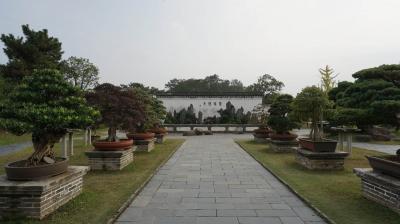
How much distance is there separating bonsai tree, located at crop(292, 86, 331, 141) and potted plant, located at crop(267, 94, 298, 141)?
8.00 ft

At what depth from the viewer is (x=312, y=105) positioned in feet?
32.7

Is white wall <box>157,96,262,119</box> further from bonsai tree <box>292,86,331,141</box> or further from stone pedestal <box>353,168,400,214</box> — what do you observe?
stone pedestal <box>353,168,400,214</box>

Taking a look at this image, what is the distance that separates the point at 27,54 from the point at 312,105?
619 inches

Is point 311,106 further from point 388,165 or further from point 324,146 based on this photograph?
point 388,165

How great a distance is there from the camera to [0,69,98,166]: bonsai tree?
4.88 meters

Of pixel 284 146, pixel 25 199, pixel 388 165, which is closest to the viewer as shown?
pixel 25 199

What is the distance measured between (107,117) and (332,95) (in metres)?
12.9

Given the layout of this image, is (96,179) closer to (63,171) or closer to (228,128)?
(63,171)

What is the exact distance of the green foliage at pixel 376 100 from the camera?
6164 mm

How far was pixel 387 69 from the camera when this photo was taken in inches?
344

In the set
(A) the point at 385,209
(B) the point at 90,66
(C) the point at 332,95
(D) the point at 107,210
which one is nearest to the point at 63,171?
(D) the point at 107,210

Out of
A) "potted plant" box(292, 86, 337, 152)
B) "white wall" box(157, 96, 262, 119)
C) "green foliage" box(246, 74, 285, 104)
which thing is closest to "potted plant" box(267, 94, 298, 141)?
"potted plant" box(292, 86, 337, 152)

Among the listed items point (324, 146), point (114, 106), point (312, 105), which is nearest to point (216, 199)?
point (324, 146)

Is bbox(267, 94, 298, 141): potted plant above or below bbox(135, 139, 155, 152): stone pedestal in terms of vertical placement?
above
